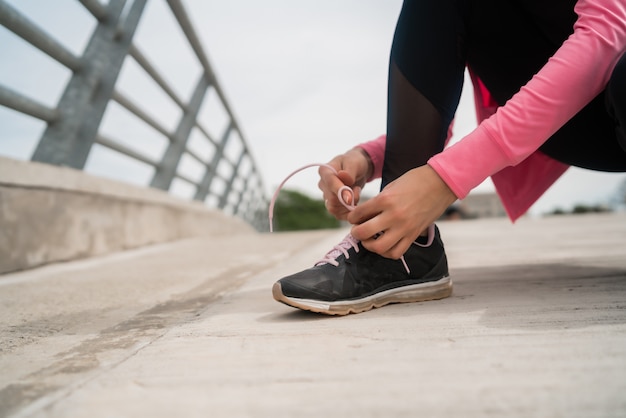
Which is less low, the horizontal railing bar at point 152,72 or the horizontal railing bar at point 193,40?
the horizontal railing bar at point 193,40

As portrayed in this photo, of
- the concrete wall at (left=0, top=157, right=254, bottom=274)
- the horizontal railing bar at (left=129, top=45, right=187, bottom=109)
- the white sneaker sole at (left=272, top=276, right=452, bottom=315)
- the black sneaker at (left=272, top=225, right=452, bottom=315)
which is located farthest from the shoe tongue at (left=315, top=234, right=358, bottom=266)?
the horizontal railing bar at (left=129, top=45, right=187, bottom=109)

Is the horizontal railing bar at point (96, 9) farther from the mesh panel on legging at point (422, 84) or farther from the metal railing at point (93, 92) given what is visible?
the mesh panel on legging at point (422, 84)

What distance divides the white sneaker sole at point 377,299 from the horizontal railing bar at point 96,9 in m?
1.74

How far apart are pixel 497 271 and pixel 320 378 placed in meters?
0.94

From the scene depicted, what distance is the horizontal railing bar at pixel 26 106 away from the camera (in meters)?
1.57

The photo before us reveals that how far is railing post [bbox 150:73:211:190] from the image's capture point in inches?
128

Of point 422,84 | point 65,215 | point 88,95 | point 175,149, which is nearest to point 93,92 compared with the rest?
point 88,95

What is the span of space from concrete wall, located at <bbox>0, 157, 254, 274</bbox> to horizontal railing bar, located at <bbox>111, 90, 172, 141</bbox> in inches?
15.7

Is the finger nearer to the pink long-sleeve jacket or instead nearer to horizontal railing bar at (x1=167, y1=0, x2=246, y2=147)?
the pink long-sleeve jacket

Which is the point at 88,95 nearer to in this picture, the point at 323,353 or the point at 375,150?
the point at 375,150

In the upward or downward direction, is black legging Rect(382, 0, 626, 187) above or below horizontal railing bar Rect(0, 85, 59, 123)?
below

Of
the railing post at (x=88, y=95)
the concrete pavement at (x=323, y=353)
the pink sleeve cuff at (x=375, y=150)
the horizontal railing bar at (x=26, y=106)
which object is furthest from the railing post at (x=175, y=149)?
the pink sleeve cuff at (x=375, y=150)

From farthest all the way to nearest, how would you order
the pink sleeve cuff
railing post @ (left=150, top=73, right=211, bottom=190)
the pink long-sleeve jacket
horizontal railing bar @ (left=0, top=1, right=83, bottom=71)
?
railing post @ (left=150, top=73, right=211, bottom=190), horizontal railing bar @ (left=0, top=1, right=83, bottom=71), the pink sleeve cuff, the pink long-sleeve jacket

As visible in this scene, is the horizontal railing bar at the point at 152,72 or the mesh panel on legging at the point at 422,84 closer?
the mesh panel on legging at the point at 422,84
